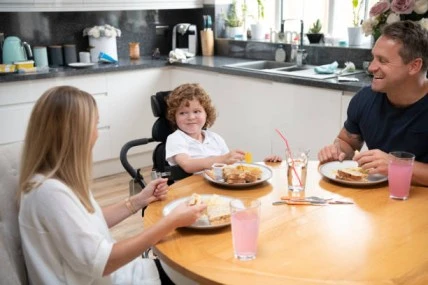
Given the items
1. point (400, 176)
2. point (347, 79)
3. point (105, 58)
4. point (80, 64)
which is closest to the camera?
point (400, 176)

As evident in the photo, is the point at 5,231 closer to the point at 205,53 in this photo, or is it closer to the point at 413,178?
the point at 413,178

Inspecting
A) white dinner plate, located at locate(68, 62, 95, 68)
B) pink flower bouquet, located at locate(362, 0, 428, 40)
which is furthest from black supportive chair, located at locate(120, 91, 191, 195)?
white dinner plate, located at locate(68, 62, 95, 68)

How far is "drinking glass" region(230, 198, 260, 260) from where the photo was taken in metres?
1.25

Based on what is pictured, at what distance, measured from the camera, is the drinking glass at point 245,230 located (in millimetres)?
1252

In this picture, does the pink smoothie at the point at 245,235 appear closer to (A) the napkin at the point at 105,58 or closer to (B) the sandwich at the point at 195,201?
(B) the sandwich at the point at 195,201

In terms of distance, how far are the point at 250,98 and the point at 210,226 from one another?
2371mm

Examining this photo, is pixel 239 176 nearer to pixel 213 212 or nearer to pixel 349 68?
pixel 213 212

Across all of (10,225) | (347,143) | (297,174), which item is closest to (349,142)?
(347,143)

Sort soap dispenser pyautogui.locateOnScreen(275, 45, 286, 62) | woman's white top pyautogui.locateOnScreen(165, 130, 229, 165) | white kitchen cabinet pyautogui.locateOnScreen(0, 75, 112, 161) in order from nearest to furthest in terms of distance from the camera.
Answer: woman's white top pyautogui.locateOnScreen(165, 130, 229, 165)
white kitchen cabinet pyautogui.locateOnScreen(0, 75, 112, 161)
soap dispenser pyautogui.locateOnScreen(275, 45, 286, 62)

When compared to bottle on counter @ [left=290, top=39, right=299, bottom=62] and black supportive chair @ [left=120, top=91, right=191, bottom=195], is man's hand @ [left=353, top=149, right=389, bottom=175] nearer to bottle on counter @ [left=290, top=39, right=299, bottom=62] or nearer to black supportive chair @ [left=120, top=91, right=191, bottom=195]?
black supportive chair @ [left=120, top=91, right=191, bottom=195]

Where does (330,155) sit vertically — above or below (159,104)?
below

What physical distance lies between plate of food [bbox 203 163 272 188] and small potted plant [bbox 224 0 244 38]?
3.05 m

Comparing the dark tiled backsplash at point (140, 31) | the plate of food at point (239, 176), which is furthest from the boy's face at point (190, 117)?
the dark tiled backsplash at point (140, 31)

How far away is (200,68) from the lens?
13.4 ft
